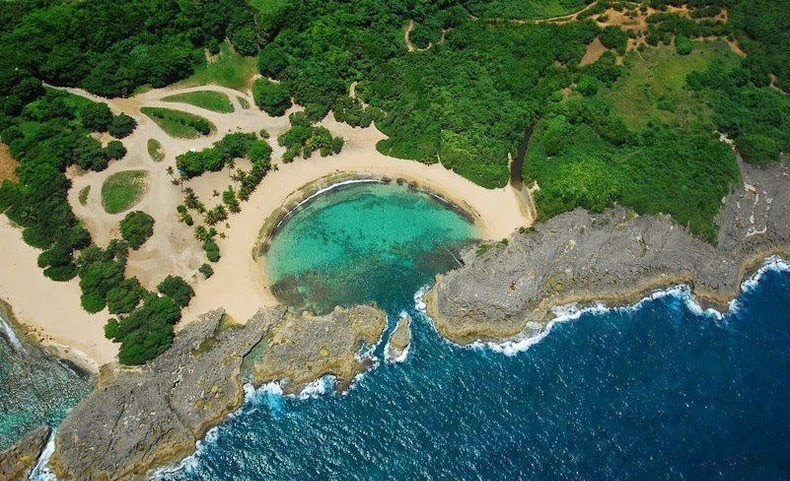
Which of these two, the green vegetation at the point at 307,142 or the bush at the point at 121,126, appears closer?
the bush at the point at 121,126

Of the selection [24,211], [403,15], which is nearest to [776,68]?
[403,15]

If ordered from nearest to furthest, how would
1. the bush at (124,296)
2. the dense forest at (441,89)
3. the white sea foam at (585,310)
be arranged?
1. the bush at (124,296)
2. the white sea foam at (585,310)
3. the dense forest at (441,89)

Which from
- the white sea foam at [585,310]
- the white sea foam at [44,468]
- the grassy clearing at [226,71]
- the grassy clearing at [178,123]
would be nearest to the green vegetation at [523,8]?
the grassy clearing at [226,71]

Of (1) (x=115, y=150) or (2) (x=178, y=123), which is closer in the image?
(1) (x=115, y=150)

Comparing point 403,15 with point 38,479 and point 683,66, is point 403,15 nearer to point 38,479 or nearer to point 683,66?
point 683,66

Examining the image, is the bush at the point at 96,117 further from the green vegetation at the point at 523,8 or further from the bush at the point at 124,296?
the green vegetation at the point at 523,8

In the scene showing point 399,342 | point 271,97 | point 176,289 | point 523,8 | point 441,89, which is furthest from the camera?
point 523,8

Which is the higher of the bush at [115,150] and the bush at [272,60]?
the bush at [115,150]

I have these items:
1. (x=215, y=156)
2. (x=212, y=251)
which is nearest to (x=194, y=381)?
(x=212, y=251)

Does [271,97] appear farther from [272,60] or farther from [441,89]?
[441,89]
